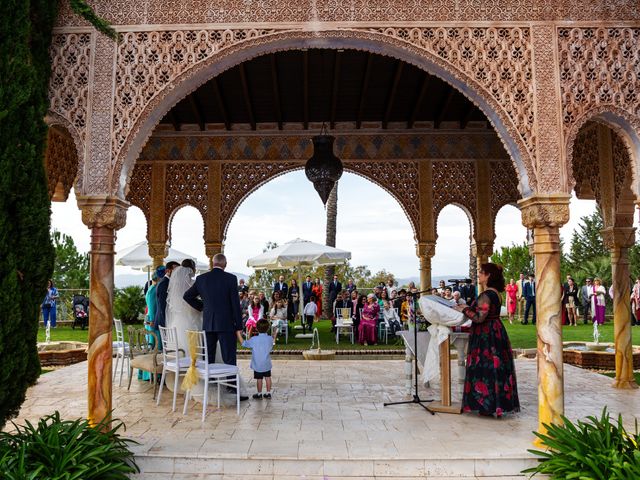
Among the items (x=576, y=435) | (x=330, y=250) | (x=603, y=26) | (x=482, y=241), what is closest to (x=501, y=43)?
(x=603, y=26)

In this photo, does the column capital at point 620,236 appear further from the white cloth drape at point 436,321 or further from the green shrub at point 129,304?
the green shrub at point 129,304

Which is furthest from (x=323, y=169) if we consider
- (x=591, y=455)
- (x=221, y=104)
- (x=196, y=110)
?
(x=591, y=455)

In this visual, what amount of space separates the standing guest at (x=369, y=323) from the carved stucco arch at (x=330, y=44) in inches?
253

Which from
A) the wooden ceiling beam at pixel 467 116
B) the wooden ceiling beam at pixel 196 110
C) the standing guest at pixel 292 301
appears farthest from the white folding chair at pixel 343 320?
the wooden ceiling beam at pixel 196 110

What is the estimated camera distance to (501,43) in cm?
506

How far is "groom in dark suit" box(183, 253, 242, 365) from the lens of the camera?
19.4 feet

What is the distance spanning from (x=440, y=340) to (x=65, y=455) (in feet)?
11.1

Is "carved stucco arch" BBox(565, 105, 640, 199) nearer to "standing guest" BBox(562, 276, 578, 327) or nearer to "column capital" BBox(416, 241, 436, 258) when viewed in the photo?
"column capital" BBox(416, 241, 436, 258)

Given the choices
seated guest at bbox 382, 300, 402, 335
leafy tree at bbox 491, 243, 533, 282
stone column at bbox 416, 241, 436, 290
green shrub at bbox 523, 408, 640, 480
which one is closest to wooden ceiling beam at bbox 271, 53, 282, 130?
stone column at bbox 416, 241, 436, 290

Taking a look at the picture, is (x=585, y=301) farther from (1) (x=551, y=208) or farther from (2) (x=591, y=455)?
(2) (x=591, y=455)

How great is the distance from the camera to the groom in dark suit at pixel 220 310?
233 inches

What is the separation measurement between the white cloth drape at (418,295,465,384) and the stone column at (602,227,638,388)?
9.23 feet

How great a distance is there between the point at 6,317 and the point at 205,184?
6.19 meters

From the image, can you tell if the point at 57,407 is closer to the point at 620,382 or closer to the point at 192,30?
the point at 192,30
